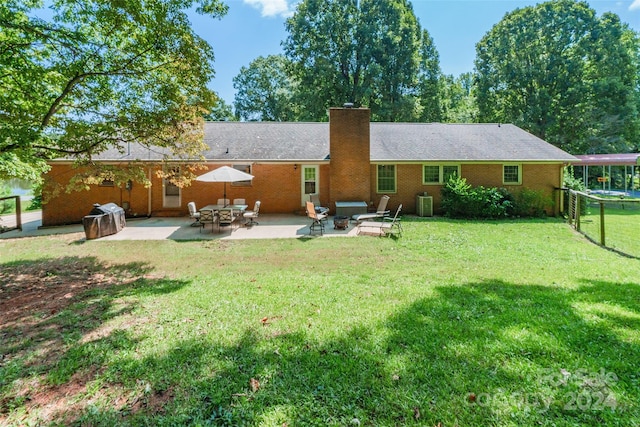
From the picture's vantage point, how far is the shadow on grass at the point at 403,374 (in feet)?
8.52

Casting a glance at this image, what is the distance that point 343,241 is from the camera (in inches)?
392

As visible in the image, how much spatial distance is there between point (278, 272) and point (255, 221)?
7.16m

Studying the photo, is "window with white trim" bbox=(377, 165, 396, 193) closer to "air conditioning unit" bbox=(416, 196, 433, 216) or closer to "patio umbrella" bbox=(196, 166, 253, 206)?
"air conditioning unit" bbox=(416, 196, 433, 216)

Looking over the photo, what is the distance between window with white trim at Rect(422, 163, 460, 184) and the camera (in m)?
15.9

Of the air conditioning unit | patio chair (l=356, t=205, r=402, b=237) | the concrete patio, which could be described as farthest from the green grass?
the concrete patio

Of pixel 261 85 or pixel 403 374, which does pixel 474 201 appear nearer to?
pixel 403 374

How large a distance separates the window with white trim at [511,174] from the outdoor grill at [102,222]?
17.4 meters

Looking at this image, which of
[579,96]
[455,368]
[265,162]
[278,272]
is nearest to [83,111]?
[278,272]

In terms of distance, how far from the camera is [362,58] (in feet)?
98.4

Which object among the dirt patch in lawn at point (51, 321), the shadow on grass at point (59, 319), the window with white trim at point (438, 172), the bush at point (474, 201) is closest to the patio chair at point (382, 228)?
the bush at point (474, 201)

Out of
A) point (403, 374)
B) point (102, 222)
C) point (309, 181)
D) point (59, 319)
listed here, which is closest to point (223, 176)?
point (102, 222)

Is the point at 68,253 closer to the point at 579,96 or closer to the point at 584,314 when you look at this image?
the point at 584,314

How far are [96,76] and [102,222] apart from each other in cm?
538

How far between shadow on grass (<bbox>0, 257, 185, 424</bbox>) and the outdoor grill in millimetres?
2693
